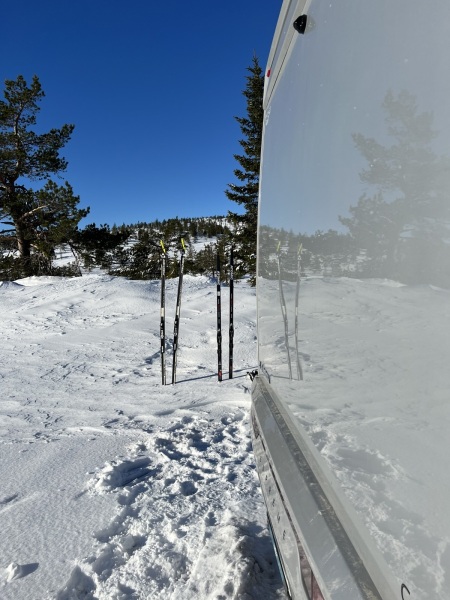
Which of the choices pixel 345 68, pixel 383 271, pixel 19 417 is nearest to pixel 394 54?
pixel 345 68

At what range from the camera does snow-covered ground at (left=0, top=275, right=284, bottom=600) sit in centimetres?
192

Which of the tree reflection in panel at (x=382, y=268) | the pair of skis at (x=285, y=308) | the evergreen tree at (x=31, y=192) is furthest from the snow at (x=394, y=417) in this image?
the evergreen tree at (x=31, y=192)

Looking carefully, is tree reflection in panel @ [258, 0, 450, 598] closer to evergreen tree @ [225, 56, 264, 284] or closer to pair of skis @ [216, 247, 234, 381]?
pair of skis @ [216, 247, 234, 381]

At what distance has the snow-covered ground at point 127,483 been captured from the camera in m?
1.92

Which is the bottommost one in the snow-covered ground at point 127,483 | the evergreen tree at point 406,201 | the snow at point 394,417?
the snow-covered ground at point 127,483

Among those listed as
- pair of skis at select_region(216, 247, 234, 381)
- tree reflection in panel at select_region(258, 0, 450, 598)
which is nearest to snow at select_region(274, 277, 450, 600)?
tree reflection in panel at select_region(258, 0, 450, 598)

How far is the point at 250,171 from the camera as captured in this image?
81.7 feet

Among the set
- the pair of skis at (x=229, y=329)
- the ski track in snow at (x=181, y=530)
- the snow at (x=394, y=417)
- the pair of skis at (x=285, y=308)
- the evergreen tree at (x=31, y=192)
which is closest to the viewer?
the snow at (x=394, y=417)

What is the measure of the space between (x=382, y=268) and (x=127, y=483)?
8.96 feet

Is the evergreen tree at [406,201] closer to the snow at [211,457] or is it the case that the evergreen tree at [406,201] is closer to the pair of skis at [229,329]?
the snow at [211,457]

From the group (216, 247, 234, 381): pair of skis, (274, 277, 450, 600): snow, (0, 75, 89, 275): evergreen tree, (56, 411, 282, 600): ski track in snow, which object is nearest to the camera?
(274, 277, 450, 600): snow

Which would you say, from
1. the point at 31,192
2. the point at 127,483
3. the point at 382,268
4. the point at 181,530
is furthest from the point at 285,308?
the point at 31,192

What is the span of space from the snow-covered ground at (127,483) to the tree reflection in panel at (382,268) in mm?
1323

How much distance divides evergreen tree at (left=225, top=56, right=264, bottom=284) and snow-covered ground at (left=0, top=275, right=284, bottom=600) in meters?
17.2
